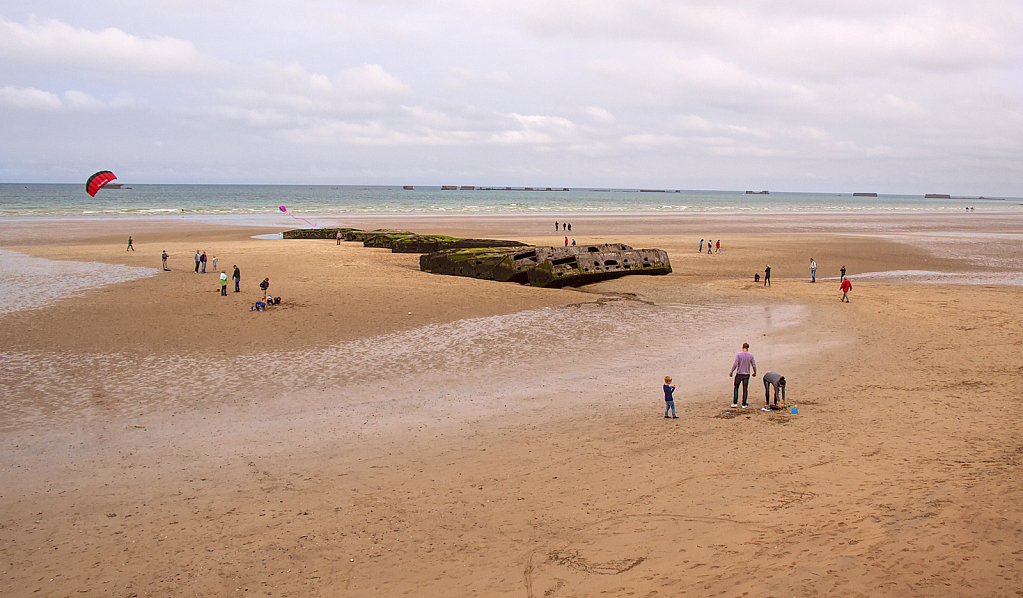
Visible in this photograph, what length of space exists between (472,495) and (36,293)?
Result: 20955mm

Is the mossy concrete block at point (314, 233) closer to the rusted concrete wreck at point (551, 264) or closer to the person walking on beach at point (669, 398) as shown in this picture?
the rusted concrete wreck at point (551, 264)

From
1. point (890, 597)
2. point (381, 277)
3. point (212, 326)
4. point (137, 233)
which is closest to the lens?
point (890, 597)

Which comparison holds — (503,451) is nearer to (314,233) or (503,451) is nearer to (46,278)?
(46,278)

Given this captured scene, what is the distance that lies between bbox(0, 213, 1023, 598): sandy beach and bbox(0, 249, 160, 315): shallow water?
47.8 inches

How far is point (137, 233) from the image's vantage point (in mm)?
49750

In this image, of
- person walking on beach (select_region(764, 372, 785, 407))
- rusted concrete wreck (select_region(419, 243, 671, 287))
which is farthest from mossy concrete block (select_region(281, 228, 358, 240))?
person walking on beach (select_region(764, 372, 785, 407))

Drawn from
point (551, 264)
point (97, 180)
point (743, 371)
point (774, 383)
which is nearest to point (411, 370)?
point (743, 371)

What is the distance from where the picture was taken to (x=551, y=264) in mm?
25391

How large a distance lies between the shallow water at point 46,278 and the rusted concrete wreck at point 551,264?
12603 mm

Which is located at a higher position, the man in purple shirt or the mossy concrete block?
the mossy concrete block

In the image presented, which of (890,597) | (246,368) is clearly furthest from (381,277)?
(890,597)

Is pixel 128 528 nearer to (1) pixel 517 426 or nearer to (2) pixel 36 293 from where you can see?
(1) pixel 517 426

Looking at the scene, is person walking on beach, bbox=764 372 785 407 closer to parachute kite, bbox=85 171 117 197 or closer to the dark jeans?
the dark jeans

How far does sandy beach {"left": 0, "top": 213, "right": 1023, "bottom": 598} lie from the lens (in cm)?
618
